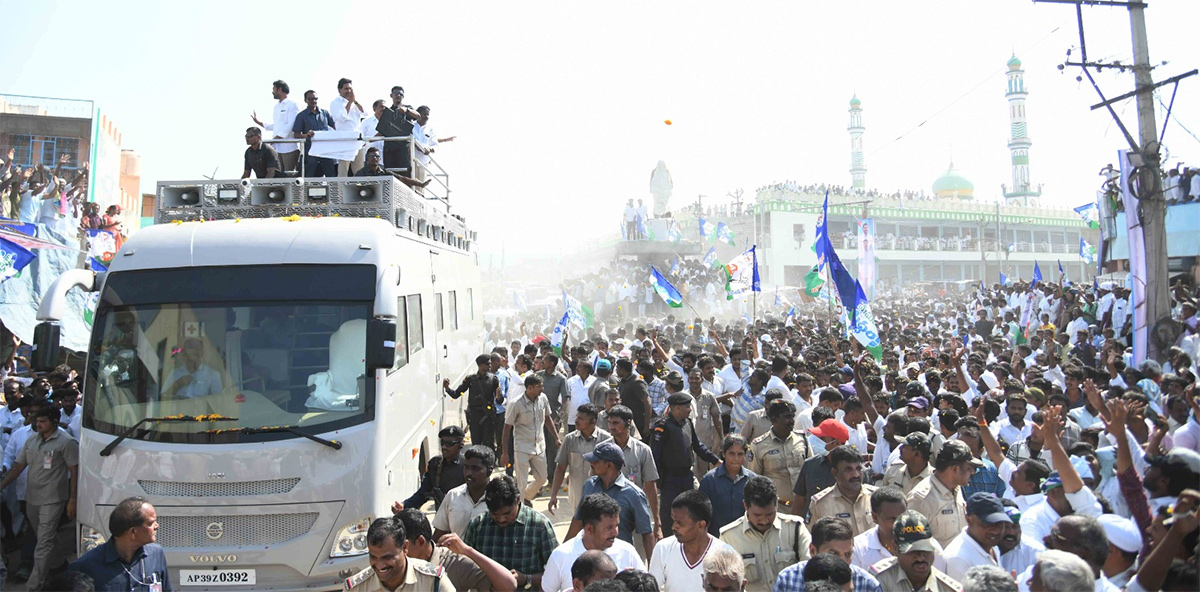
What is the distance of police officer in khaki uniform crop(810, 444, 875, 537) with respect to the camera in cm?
504

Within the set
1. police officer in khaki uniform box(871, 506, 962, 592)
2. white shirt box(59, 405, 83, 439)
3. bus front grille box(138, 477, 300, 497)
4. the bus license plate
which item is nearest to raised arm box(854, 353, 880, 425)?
police officer in khaki uniform box(871, 506, 962, 592)

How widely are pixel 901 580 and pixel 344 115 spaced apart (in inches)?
339

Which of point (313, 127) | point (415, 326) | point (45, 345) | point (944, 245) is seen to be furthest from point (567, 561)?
point (944, 245)

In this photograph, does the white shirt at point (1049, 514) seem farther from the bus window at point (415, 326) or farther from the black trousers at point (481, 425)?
the black trousers at point (481, 425)

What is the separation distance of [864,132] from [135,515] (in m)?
90.9

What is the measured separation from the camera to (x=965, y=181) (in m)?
75.8

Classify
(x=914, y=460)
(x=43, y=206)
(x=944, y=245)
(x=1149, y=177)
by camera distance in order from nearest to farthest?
1. (x=914, y=460)
2. (x=1149, y=177)
3. (x=43, y=206)
4. (x=944, y=245)

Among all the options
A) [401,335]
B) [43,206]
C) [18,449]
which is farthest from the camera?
[43,206]

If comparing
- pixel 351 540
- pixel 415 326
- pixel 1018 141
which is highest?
pixel 1018 141

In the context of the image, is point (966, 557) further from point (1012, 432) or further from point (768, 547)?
point (1012, 432)

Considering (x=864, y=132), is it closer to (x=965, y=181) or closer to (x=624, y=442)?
(x=965, y=181)

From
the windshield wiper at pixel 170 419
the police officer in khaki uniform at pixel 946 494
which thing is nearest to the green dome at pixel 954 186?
the police officer in khaki uniform at pixel 946 494

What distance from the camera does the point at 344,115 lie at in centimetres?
1037

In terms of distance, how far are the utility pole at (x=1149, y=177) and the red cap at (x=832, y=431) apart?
7870 millimetres
